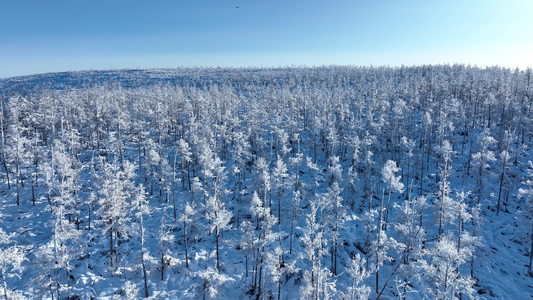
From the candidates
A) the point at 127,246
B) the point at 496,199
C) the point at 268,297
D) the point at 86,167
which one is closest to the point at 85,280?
the point at 127,246

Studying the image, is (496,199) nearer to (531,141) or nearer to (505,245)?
(505,245)

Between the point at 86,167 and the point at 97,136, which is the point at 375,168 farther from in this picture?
the point at 97,136

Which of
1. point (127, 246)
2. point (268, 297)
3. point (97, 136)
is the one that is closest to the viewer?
point (268, 297)

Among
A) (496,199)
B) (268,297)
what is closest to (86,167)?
(268,297)

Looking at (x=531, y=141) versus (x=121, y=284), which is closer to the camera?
(x=121, y=284)

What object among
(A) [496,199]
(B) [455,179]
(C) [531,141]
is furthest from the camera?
(C) [531,141]

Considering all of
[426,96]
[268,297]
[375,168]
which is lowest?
[268,297]

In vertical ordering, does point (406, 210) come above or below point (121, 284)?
above

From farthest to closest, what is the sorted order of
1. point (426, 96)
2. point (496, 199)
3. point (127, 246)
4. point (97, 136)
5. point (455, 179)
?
point (426, 96), point (97, 136), point (455, 179), point (496, 199), point (127, 246)

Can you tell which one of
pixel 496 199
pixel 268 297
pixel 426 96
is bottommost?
pixel 268 297
